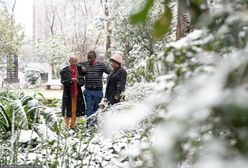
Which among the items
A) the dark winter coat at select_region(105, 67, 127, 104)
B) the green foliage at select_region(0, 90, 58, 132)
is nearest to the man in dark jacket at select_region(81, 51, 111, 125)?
the dark winter coat at select_region(105, 67, 127, 104)

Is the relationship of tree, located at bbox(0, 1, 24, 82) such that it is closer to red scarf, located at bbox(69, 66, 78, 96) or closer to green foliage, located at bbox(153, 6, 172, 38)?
red scarf, located at bbox(69, 66, 78, 96)

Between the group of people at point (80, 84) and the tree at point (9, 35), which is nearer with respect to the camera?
the group of people at point (80, 84)

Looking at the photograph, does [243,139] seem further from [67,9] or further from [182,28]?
[67,9]

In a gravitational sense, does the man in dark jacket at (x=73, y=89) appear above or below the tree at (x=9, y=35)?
below

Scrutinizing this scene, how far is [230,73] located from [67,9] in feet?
72.5

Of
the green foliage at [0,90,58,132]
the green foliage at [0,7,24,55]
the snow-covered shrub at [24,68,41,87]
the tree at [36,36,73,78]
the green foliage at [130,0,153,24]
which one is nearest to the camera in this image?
the green foliage at [130,0,153,24]

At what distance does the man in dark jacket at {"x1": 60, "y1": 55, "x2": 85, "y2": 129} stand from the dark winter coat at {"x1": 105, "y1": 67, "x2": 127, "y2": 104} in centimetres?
64

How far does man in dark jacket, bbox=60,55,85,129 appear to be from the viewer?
19.4ft

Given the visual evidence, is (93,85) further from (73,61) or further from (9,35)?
(9,35)

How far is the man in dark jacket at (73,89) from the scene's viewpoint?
19.4ft

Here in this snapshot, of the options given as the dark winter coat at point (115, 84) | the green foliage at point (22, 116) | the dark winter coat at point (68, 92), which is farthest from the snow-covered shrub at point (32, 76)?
the green foliage at point (22, 116)

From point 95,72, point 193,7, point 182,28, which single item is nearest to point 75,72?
point 95,72

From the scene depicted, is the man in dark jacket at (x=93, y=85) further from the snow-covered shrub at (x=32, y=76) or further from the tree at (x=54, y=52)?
the tree at (x=54, y=52)

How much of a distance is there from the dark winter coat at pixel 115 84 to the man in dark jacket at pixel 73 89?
25.2 inches
